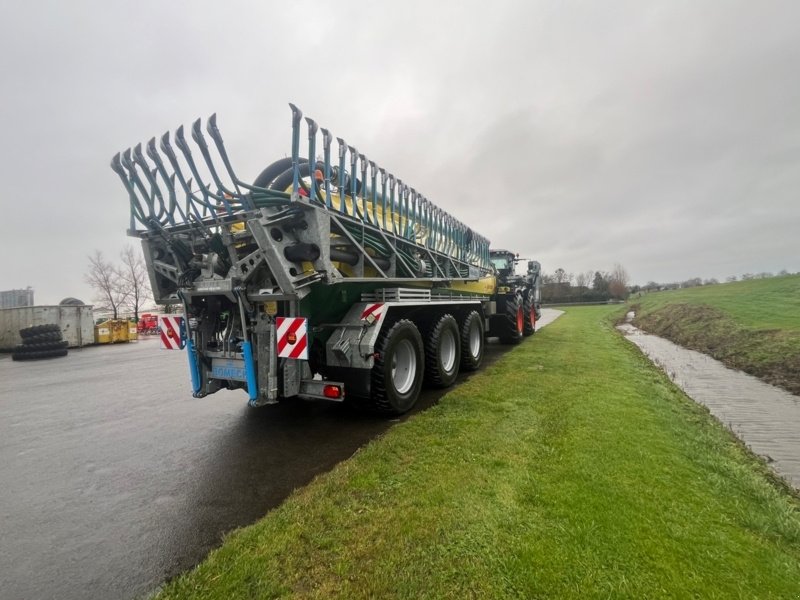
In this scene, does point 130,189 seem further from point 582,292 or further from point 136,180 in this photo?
point 582,292

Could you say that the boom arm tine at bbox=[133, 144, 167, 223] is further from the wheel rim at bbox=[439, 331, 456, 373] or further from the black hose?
the wheel rim at bbox=[439, 331, 456, 373]

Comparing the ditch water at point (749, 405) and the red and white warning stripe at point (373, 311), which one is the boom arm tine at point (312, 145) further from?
the ditch water at point (749, 405)

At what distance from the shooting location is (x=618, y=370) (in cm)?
790

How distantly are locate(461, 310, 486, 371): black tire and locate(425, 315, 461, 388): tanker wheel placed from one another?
581 mm

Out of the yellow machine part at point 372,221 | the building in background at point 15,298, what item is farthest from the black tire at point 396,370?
the building in background at point 15,298

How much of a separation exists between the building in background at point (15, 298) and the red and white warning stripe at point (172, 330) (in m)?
43.3

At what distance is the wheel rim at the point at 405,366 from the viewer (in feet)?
18.7

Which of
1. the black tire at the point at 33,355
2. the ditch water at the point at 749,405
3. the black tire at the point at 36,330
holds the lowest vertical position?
the ditch water at the point at 749,405

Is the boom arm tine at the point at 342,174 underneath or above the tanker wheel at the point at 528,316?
above

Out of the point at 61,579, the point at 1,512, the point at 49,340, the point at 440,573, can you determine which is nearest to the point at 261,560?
the point at 440,573

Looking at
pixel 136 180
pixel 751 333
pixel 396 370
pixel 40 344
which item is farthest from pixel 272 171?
pixel 40 344

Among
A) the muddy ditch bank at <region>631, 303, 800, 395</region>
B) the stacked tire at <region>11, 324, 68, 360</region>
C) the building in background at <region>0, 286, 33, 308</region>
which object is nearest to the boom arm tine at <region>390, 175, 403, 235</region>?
the muddy ditch bank at <region>631, 303, 800, 395</region>

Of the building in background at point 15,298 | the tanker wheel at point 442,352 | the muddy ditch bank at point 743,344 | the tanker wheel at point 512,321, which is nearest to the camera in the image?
the tanker wheel at point 442,352

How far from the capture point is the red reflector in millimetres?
4582
